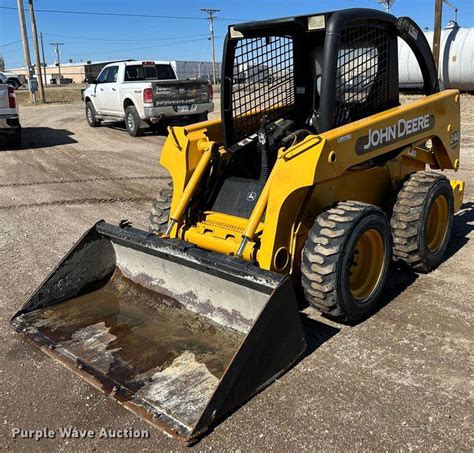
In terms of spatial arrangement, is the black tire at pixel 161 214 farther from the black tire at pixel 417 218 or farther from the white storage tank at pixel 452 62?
the white storage tank at pixel 452 62

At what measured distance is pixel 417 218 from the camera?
4566 mm

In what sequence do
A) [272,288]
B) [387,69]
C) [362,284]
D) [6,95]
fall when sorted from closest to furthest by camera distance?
[272,288]
[362,284]
[387,69]
[6,95]

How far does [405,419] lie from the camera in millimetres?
2967

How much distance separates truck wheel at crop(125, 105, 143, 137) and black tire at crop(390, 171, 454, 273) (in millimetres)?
10544

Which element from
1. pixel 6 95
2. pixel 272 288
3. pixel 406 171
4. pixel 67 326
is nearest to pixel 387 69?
pixel 406 171

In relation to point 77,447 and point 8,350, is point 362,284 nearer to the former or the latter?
point 77,447

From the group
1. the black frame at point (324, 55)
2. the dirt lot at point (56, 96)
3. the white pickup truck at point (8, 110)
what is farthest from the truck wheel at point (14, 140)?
the dirt lot at point (56, 96)

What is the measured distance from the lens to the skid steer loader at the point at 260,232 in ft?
10.8

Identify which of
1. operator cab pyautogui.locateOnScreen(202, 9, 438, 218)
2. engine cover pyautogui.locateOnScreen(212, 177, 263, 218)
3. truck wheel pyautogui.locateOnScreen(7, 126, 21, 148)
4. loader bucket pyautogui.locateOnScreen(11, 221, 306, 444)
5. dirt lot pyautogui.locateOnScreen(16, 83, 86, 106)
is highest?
operator cab pyautogui.locateOnScreen(202, 9, 438, 218)

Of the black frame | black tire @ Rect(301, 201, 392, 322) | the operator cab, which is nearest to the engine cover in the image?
the operator cab

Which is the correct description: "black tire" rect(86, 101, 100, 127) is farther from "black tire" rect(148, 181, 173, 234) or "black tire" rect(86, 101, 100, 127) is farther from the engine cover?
the engine cover

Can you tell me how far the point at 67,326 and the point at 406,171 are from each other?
339cm

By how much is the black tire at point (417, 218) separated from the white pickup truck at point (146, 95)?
9.61 metres

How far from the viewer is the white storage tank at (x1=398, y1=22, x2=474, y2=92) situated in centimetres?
2073
